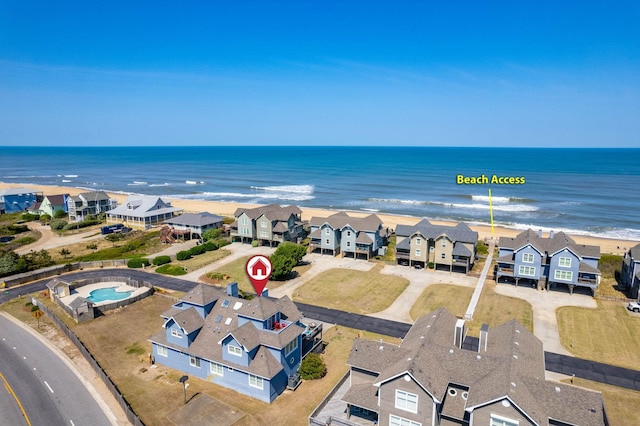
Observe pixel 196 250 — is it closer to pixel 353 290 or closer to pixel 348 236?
pixel 348 236

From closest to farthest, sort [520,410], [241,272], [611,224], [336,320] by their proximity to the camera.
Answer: [520,410], [336,320], [241,272], [611,224]

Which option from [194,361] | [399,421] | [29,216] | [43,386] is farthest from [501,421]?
[29,216]

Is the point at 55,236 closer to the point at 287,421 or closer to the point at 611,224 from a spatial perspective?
the point at 287,421

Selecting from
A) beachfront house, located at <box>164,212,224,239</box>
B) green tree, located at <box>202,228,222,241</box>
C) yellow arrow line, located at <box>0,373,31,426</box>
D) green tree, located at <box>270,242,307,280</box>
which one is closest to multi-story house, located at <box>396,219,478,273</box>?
green tree, located at <box>270,242,307,280</box>

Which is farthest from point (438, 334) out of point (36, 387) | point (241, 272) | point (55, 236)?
point (55, 236)

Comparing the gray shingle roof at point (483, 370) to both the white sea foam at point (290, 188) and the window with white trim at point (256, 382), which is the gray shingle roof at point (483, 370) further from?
the white sea foam at point (290, 188)

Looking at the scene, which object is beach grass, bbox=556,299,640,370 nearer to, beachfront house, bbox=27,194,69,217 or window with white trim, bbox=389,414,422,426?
window with white trim, bbox=389,414,422,426
